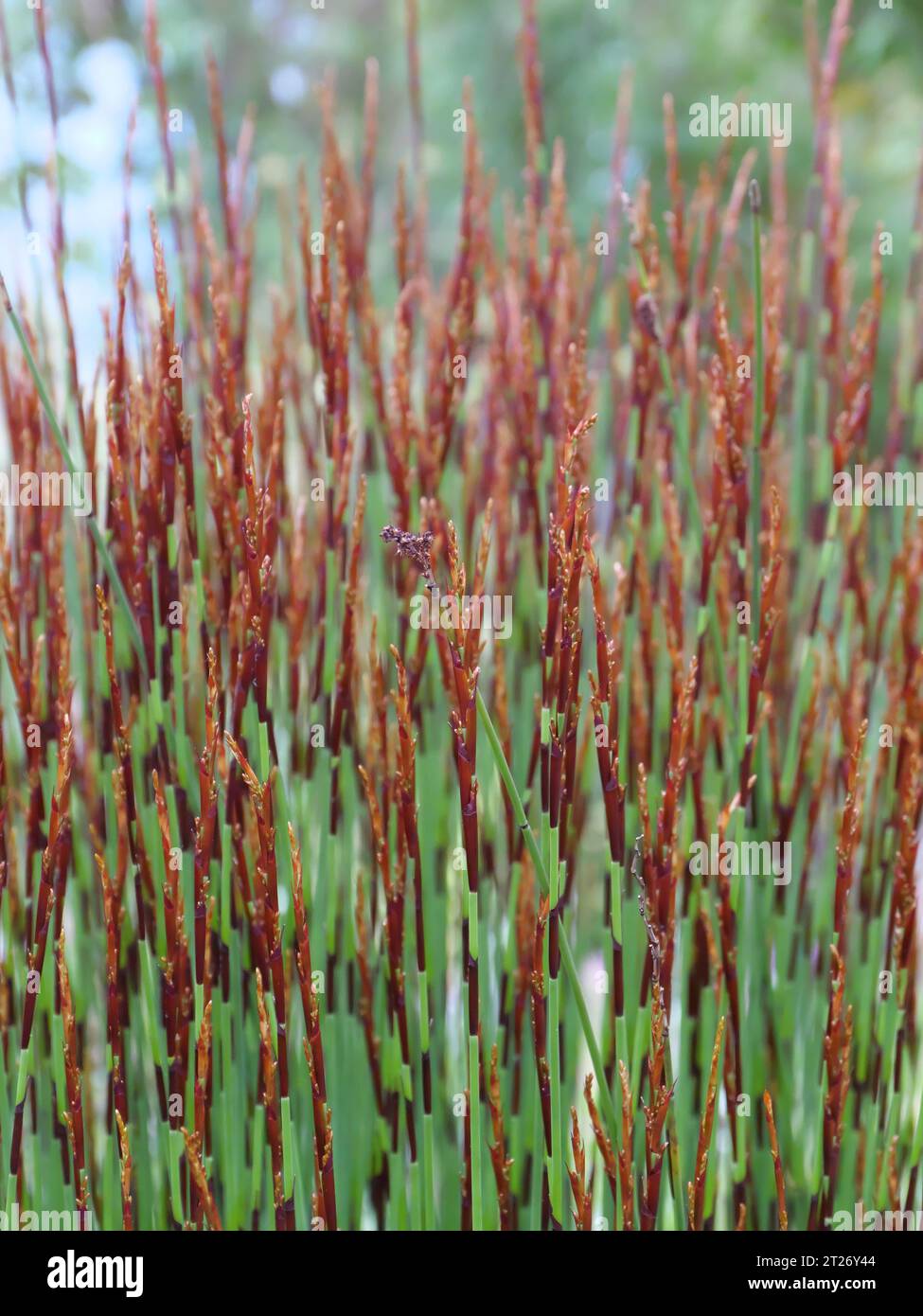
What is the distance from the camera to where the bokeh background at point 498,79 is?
2.92 m

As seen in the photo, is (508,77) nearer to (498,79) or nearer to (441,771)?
(498,79)

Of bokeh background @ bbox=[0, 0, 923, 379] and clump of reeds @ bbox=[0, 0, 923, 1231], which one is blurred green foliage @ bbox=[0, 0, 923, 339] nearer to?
bokeh background @ bbox=[0, 0, 923, 379]

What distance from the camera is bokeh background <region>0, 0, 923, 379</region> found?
292 centimetres

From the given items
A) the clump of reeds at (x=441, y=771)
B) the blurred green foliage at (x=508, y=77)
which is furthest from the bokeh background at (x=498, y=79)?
the clump of reeds at (x=441, y=771)

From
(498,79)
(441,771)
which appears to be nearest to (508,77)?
(498,79)

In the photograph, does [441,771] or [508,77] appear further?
[508,77]

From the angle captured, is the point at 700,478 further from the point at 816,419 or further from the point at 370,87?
the point at 370,87

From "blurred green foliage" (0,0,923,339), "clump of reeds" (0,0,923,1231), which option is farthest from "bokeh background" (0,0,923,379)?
"clump of reeds" (0,0,923,1231)

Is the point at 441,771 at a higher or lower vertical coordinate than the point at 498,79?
lower

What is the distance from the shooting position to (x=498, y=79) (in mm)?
3652

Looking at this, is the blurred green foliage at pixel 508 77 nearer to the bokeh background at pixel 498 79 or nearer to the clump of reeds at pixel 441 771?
the bokeh background at pixel 498 79
